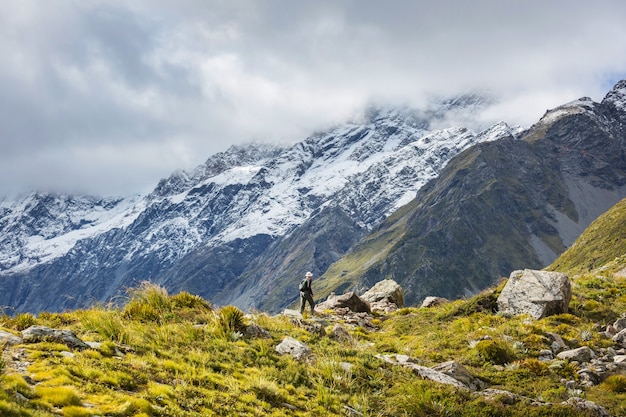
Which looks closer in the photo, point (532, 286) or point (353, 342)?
Answer: point (353, 342)

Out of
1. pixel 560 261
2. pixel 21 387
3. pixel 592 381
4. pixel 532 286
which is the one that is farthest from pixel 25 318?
pixel 560 261

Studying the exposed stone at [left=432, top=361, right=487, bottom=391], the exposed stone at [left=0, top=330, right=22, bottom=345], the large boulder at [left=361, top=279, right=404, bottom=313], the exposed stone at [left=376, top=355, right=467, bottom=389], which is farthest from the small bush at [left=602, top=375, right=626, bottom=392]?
the large boulder at [left=361, top=279, right=404, bottom=313]

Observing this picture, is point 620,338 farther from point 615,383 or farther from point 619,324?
point 615,383

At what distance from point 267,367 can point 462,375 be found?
6.80m

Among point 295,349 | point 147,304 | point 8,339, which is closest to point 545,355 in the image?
point 295,349

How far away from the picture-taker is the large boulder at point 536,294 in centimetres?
2311

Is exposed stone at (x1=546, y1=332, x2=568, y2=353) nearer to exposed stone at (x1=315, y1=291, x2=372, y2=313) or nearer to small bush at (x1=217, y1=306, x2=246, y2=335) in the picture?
small bush at (x1=217, y1=306, x2=246, y2=335)

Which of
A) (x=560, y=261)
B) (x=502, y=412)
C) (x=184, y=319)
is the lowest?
(x=560, y=261)

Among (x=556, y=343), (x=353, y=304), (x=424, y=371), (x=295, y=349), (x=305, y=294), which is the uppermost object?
(x=305, y=294)

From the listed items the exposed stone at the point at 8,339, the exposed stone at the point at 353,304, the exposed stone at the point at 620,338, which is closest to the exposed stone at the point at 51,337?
the exposed stone at the point at 8,339

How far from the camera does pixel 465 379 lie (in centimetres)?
1564

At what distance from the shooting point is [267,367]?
15102 mm

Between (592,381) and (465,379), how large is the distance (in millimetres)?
4396

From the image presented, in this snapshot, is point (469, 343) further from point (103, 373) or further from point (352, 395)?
point (103, 373)
